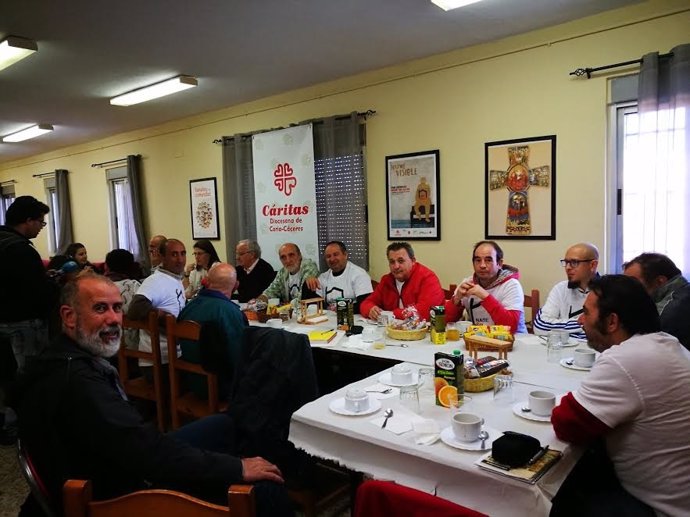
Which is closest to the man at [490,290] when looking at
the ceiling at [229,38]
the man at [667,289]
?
the man at [667,289]

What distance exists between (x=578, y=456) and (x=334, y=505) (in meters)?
1.40

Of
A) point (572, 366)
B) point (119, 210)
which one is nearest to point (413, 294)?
point (572, 366)

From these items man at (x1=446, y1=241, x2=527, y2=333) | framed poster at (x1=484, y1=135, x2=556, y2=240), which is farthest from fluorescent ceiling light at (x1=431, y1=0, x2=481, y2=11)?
man at (x1=446, y1=241, x2=527, y2=333)

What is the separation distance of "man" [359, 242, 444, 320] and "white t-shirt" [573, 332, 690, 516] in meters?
1.92

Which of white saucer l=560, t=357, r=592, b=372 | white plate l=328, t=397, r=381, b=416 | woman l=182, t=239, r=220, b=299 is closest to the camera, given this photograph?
white plate l=328, t=397, r=381, b=416

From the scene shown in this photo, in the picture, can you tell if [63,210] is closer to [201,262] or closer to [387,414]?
[201,262]

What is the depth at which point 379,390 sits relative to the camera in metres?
1.96

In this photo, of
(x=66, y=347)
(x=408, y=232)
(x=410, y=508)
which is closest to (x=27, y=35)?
(x=66, y=347)

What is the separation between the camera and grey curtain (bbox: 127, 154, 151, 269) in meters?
6.91

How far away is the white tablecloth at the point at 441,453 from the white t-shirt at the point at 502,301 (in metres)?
1.07

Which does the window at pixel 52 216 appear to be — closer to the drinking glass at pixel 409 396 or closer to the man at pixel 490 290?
the man at pixel 490 290

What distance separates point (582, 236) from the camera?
367 cm

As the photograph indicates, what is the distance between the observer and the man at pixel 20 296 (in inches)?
122

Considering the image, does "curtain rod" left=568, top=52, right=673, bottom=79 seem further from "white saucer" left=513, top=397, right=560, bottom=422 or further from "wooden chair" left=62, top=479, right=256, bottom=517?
"wooden chair" left=62, top=479, right=256, bottom=517
